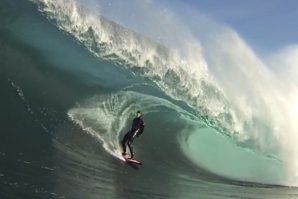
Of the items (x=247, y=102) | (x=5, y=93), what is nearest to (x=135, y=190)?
(x=5, y=93)

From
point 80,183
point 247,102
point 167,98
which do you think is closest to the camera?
point 80,183

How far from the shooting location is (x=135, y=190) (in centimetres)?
599

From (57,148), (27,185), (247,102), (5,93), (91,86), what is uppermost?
(247,102)

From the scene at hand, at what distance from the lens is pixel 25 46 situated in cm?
1011

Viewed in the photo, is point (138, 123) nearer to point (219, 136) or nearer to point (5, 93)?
point (5, 93)

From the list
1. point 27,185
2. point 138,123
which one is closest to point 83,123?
point 138,123

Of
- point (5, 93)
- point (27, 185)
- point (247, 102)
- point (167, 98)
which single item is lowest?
point (27, 185)

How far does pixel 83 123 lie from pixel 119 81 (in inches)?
123

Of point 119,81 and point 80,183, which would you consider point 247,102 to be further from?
point 80,183

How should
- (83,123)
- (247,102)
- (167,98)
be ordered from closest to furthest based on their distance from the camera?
(83,123)
(167,98)
(247,102)

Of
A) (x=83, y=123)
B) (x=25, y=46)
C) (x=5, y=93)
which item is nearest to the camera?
(x=5, y=93)

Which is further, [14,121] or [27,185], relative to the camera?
[14,121]

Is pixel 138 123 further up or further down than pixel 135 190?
further up

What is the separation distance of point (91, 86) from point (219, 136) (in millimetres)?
4729
